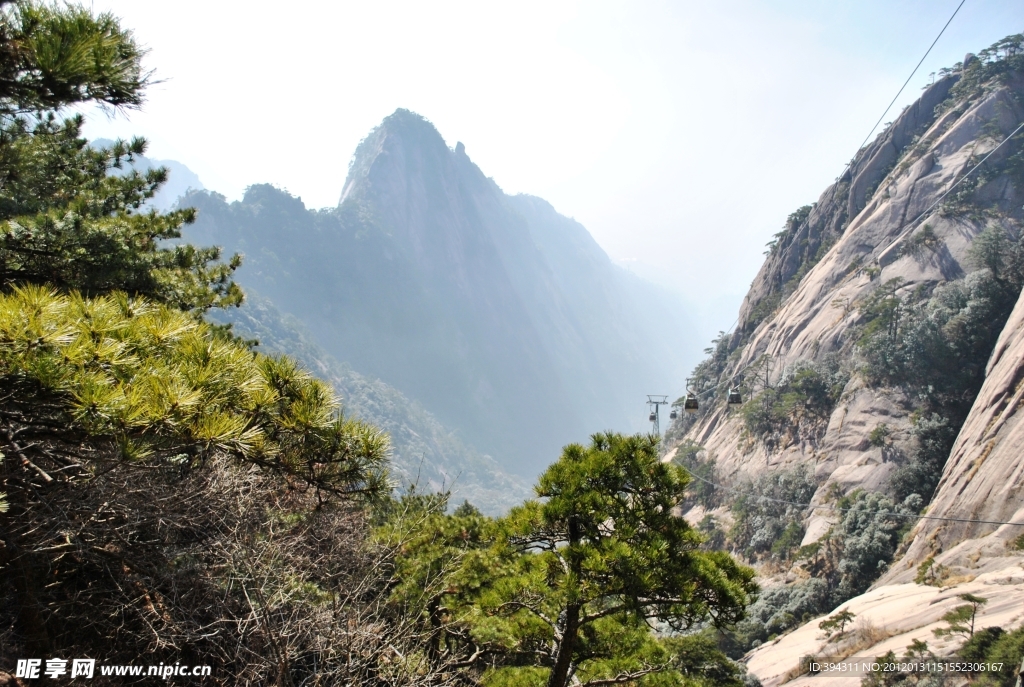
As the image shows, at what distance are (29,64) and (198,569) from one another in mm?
3001

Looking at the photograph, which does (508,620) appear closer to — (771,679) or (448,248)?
(771,679)

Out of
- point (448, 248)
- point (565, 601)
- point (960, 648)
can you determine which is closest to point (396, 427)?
point (448, 248)

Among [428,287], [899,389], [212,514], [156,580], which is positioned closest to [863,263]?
[899,389]

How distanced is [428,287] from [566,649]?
138 metres

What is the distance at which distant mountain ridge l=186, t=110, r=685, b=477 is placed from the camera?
112 meters

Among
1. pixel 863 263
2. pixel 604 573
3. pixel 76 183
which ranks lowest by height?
pixel 604 573

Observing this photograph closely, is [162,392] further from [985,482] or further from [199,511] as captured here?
[985,482]

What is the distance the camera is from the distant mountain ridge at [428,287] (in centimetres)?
11206

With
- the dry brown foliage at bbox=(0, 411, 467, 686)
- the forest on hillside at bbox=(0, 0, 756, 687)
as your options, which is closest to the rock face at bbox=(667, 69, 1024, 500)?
the forest on hillside at bbox=(0, 0, 756, 687)

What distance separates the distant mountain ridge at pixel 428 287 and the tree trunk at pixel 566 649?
4182 inches

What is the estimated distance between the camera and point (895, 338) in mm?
29812

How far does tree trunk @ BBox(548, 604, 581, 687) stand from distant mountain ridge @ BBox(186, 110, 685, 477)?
106232 mm

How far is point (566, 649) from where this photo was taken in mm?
3627

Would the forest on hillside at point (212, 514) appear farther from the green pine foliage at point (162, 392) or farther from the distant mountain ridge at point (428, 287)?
the distant mountain ridge at point (428, 287)
